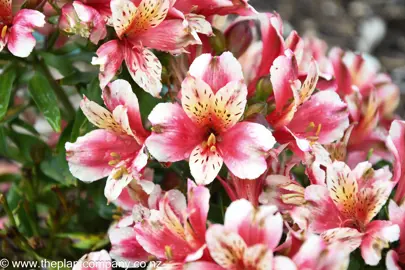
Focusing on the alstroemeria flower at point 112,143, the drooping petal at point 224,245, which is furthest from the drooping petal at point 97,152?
the drooping petal at point 224,245

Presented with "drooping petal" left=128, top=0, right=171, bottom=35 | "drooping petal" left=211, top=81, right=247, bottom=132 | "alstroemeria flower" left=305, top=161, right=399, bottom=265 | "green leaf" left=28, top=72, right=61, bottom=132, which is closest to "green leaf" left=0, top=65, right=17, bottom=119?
"green leaf" left=28, top=72, right=61, bottom=132

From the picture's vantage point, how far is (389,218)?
731 mm

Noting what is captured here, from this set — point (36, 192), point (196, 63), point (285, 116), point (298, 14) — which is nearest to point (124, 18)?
point (196, 63)

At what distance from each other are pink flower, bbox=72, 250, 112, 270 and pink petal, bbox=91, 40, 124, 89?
21 centimetres

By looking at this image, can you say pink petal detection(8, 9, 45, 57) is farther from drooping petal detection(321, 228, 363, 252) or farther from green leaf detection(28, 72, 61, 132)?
drooping petal detection(321, 228, 363, 252)

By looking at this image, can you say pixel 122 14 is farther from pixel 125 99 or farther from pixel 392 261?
pixel 392 261

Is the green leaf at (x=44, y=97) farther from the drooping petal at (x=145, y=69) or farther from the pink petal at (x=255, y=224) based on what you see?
the pink petal at (x=255, y=224)

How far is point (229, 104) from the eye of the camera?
715 millimetres

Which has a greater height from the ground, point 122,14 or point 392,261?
point 122,14

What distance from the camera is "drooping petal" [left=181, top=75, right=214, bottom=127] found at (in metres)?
0.71

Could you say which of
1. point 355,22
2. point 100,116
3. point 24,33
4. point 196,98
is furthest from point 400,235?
point 355,22

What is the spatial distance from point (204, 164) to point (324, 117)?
20 centimetres

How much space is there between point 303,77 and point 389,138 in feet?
0.55

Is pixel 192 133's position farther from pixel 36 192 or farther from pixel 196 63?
pixel 36 192
